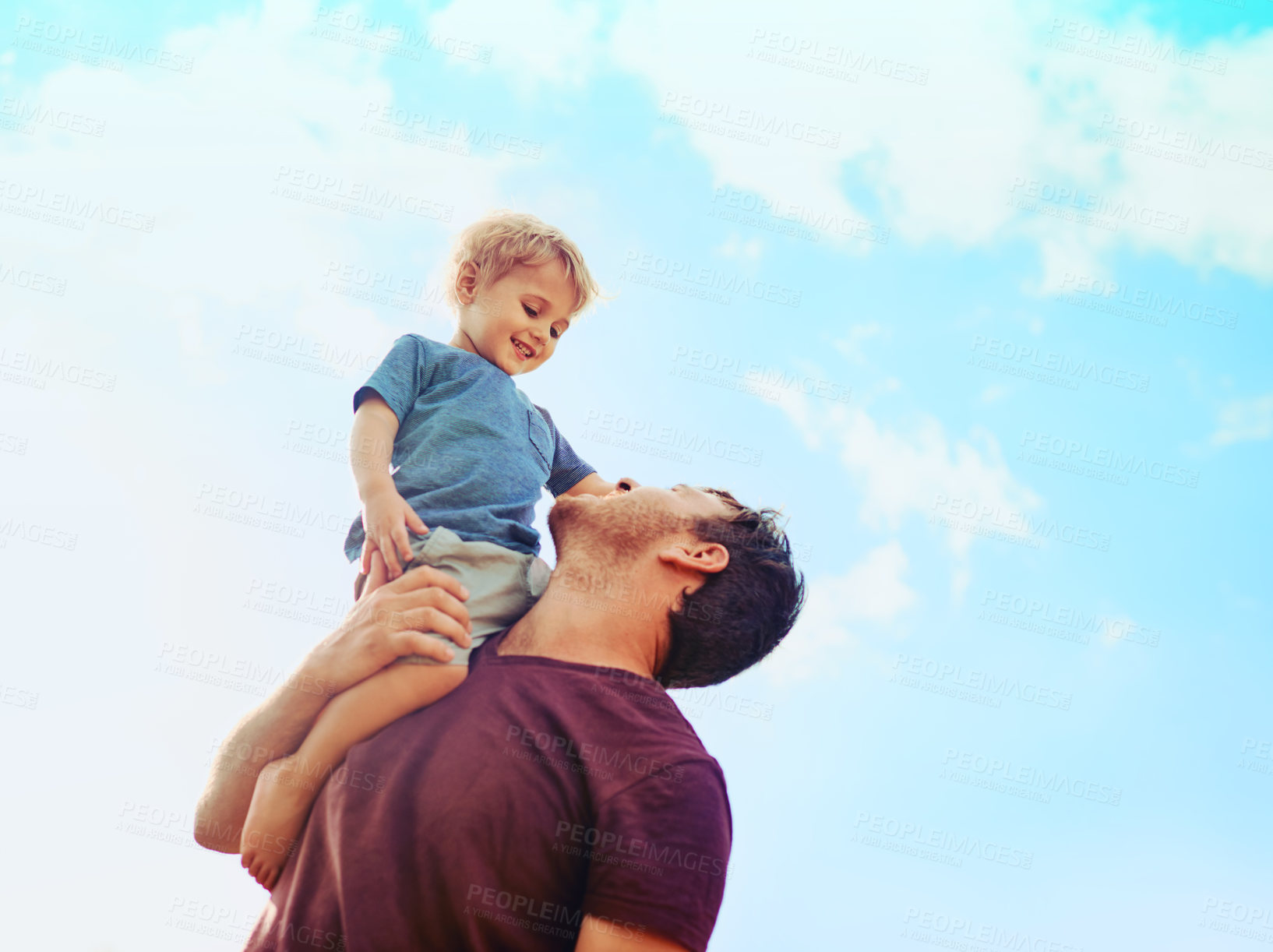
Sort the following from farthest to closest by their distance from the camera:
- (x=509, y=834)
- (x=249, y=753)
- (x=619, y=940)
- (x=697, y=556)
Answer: (x=697, y=556) < (x=249, y=753) < (x=509, y=834) < (x=619, y=940)

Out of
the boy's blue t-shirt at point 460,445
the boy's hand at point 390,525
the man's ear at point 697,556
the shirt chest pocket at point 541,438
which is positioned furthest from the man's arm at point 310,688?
the shirt chest pocket at point 541,438

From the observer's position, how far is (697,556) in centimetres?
313

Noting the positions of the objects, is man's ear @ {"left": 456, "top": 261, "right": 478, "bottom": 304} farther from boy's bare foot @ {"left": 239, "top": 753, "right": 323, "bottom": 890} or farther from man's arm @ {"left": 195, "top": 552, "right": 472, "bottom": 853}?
boy's bare foot @ {"left": 239, "top": 753, "right": 323, "bottom": 890}

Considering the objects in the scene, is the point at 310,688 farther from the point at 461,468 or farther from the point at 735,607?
the point at 735,607

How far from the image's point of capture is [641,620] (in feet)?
9.62

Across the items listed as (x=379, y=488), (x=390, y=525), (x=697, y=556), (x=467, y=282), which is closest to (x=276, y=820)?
(x=390, y=525)

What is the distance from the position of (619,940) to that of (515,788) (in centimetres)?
48

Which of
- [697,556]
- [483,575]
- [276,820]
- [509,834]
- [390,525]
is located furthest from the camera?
[697,556]

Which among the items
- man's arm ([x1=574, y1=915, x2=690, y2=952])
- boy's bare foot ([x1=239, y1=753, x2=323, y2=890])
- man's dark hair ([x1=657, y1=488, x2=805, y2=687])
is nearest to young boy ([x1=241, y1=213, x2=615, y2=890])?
boy's bare foot ([x1=239, y1=753, x2=323, y2=890])

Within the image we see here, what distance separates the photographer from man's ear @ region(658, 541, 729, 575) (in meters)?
3.07

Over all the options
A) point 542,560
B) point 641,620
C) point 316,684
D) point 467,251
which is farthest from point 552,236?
point 316,684

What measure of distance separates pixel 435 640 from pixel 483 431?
0.89 metres

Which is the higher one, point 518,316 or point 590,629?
point 518,316

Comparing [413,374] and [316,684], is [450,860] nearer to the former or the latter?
[316,684]
